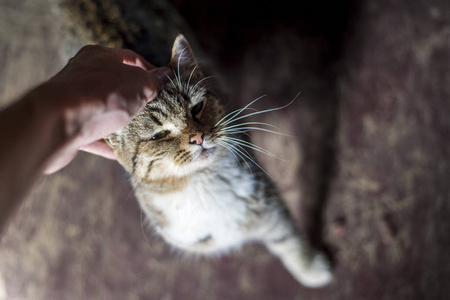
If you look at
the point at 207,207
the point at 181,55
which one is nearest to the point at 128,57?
the point at 181,55

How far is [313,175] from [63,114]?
4.91 feet

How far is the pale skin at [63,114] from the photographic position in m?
0.59

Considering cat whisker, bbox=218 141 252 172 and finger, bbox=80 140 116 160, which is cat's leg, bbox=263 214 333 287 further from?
finger, bbox=80 140 116 160

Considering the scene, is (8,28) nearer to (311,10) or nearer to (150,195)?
(150,195)

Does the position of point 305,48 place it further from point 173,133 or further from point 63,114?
point 63,114

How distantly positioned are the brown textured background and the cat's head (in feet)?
2.36

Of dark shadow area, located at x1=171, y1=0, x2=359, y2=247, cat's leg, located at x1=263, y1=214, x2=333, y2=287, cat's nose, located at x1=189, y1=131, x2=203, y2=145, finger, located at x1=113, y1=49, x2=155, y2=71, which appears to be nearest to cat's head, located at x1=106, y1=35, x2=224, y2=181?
cat's nose, located at x1=189, y1=131, x2=203, y2=145

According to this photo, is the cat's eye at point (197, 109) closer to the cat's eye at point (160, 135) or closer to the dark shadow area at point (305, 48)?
the cat's eye at point (160, 135)

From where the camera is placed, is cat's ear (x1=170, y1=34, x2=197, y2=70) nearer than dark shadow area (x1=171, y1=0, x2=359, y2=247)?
Yes

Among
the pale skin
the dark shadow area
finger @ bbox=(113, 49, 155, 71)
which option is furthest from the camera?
the dark shadow area

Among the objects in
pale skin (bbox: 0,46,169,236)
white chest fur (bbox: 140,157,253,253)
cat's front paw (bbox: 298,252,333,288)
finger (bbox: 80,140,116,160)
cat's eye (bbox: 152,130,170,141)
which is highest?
pale skin (bbox: 0,46,169,236)

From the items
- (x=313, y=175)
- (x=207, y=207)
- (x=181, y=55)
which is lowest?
(x=313, y=175)

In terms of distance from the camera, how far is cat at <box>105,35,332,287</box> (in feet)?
3.43

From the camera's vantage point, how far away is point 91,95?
73 cm
